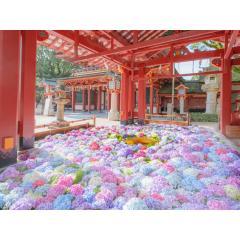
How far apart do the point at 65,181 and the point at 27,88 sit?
8.71 feet

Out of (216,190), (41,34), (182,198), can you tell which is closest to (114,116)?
(41,34)

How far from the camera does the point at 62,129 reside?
7.57m

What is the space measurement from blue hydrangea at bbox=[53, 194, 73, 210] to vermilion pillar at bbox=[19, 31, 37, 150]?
8.53 ft

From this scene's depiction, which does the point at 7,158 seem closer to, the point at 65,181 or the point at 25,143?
the point at 25,143

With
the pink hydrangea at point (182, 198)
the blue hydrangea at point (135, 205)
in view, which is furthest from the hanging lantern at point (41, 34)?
the pink hydrangea at point (182, 198)

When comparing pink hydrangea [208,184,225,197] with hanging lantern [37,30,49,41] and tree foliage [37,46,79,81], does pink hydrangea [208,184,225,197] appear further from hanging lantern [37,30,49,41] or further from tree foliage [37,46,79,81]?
tree foliage [37,46,79,81]

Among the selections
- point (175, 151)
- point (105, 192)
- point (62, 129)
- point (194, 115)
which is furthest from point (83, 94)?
point (105, 192)

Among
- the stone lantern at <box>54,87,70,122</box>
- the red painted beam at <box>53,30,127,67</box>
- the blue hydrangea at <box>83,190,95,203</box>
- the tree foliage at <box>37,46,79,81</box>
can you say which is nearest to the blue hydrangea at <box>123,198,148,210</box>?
the blue hydrangea at <box>83,190,95,203</box>

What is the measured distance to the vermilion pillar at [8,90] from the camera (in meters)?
3.36

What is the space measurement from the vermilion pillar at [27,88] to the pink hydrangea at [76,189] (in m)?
2.43

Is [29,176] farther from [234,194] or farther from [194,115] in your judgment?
[194,115]

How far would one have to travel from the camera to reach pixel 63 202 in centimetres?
238

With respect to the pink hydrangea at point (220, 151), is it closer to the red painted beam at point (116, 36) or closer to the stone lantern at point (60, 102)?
the red painted beam at point (116, 36)

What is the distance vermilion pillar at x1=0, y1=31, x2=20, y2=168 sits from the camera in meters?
3.36
